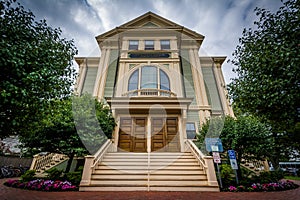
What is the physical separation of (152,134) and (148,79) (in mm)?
4676

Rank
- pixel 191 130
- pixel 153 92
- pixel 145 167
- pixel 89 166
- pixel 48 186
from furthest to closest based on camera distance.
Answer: pixel 191 130 → pixel 153 92 → pixel 145 167 → pixel 89 166 → pixel 48 186

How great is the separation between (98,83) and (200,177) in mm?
10132

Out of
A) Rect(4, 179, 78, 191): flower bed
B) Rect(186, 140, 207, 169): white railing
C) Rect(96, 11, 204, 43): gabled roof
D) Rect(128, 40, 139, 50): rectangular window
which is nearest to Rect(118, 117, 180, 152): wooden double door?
Rect(186, 140, 207, 169): white railing

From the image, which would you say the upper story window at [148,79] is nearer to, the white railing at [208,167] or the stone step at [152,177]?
the white railing at [208,167]

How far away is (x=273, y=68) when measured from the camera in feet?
12.4

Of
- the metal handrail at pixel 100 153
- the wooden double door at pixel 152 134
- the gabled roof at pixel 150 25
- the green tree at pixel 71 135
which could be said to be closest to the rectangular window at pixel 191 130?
the wooden double door at pixel 152 134

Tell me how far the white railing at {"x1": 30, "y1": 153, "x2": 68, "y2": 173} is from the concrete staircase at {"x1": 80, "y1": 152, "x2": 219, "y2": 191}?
4430 mm

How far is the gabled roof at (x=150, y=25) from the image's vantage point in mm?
15344

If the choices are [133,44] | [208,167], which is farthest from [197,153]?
[133,44]

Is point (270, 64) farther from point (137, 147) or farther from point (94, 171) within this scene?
point (137, 147)

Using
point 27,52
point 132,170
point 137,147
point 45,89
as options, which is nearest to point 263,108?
point 132,170

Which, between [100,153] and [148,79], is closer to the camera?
[100,153]

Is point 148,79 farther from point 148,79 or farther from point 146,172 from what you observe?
point 146,172

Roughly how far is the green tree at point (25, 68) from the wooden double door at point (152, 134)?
519 cm
